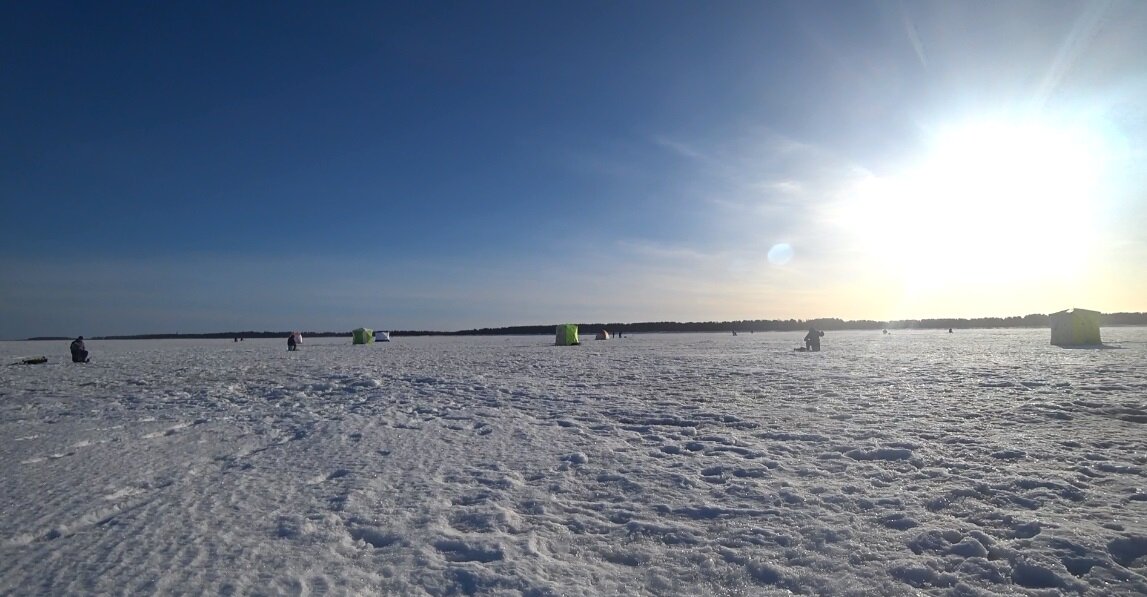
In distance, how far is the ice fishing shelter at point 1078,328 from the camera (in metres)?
31.0

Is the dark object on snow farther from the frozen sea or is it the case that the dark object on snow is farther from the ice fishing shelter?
the ice fishing shelter

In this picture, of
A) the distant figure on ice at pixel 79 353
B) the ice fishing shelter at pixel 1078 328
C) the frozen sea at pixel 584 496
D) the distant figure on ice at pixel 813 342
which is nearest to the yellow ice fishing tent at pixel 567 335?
the distant figure on ice at pixel 813 342

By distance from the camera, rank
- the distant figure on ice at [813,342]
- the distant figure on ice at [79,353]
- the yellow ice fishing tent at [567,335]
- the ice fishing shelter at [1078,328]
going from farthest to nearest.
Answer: the yellow ice fishing tent at [567,335] < the ice fishing shelter at [1078,328] < the distant figure on ice at [813,342] < the distant figure on ice at [79,353]

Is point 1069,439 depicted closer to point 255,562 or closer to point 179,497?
point 255,562

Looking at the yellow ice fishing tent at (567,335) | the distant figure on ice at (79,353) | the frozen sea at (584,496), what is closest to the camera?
the frozen sea at (584,496)

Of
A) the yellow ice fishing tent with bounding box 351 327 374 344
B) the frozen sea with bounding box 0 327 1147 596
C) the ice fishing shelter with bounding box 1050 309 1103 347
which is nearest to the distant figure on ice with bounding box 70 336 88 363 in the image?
the frozen sea with bounding box 0 327 1147 596

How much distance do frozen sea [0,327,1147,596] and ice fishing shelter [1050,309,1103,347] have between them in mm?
24471

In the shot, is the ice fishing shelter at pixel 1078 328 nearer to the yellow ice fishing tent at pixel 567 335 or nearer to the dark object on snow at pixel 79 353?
the yellow ice fishing tent at pixel 567 335

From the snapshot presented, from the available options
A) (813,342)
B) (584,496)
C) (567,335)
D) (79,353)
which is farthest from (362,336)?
(584,496)

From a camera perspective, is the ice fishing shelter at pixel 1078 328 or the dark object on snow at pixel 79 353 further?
the ice fishing shelter at pixel 1078 328

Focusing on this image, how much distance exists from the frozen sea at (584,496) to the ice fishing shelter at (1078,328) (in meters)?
24.5

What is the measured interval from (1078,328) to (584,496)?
37.0 metres

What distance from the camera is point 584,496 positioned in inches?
245

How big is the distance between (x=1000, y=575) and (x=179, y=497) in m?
7.59
